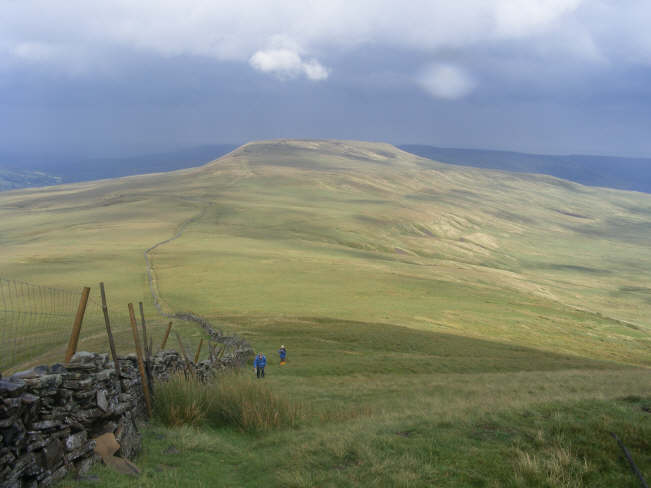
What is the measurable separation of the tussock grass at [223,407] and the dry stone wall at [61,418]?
4.73ft

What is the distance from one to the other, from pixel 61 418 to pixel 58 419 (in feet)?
0.31

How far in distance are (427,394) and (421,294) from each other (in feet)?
178

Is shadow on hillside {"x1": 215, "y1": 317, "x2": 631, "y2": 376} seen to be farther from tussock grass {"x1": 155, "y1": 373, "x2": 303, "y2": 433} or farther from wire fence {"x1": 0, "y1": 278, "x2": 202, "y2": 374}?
tussock grass {"x1": 155, "y1": 373, "x2": 303, "y2": 433}

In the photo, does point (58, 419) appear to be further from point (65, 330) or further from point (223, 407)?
point (65, 330)

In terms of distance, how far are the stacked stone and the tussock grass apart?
213 centimetres

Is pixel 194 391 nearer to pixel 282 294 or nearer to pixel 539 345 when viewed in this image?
pixel 539 345

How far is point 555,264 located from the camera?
186 metres

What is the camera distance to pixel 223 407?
13414 millimetres

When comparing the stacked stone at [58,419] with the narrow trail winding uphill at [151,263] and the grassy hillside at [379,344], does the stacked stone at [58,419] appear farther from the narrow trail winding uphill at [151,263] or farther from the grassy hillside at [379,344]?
the narrow trail winding uphill at [151,263]

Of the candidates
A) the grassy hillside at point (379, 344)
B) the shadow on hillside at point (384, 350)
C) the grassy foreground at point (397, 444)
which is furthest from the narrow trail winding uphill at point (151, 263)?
the grassy foreground at point (397, 444)

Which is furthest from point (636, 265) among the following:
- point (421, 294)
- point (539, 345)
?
point (539, 345)

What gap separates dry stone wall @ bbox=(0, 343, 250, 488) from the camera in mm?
6859

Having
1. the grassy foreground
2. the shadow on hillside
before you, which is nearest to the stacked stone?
the grassy foreground

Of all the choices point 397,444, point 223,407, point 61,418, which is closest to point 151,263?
point 223,407
